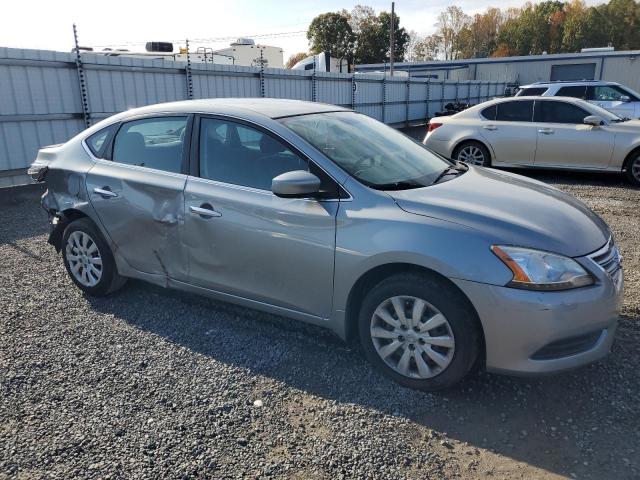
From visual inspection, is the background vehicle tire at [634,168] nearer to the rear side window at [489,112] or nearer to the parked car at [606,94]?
the rear side window at [489,112]

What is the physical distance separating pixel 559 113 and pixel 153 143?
766 centimetres

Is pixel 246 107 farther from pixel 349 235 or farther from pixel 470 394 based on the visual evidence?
pixel 470 394

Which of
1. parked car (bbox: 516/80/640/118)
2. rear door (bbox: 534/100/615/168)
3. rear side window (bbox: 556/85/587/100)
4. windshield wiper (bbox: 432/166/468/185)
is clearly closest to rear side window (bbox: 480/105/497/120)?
rear door (bbox: 534/100/615/168)

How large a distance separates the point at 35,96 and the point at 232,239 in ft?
23.0

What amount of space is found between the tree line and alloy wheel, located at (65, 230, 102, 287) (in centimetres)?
6323

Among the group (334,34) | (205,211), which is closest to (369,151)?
(205,211)

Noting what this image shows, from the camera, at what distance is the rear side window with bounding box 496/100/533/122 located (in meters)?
9.36

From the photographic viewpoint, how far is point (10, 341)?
148 inches

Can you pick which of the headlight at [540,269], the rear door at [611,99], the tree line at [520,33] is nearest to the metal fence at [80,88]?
the rear door at [611,99]

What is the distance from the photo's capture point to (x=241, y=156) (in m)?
3.57

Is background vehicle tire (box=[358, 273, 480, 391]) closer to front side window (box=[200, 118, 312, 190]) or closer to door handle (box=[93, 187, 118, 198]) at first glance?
front side window (box=[200, 118, 312, 190])

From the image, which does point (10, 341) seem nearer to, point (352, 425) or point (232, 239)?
point (232, 239)

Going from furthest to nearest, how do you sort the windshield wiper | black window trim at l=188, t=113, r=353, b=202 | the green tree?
1. the green tree
2. the windshield wiper
3. black window trim at l=188, t=113, r=353, b=202

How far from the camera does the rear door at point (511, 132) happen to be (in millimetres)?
9281
